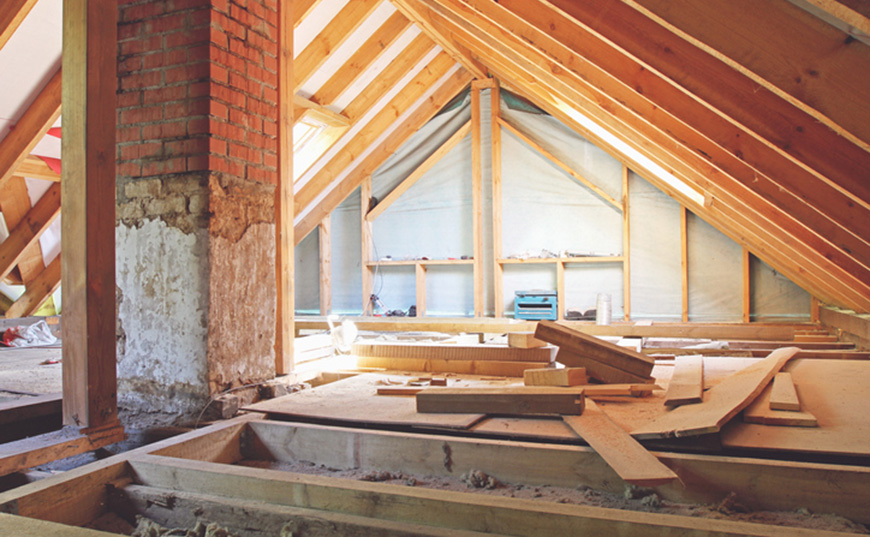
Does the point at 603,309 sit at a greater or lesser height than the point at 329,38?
lesser

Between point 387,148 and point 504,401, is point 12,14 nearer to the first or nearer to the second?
point 504,401

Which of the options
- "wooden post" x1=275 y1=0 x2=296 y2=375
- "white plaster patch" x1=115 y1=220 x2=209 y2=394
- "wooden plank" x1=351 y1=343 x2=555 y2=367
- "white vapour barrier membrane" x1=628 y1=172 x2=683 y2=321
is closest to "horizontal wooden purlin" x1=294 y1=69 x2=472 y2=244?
"white vapour barrier membrane" x1=628 y1=172 x2=683 y2=321

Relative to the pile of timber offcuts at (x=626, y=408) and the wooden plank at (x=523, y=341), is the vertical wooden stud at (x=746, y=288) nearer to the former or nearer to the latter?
the pile of timber offcuts at (x=626, y=408)

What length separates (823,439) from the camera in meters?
1.63

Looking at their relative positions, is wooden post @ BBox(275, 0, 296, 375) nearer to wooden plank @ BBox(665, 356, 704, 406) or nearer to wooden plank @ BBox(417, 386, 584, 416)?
wooden plank @ BBox(417, 386, 584, 416)

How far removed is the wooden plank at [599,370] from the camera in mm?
2496

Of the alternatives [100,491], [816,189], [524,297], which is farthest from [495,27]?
[524,297]

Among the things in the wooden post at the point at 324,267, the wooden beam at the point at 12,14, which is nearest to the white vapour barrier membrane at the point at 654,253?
the wooden post at the point at 324,267

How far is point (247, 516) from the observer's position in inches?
58.1

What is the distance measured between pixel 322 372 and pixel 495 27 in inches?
98.0

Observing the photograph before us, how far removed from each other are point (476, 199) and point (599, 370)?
523 cm

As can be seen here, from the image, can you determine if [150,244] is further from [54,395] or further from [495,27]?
[495,27]

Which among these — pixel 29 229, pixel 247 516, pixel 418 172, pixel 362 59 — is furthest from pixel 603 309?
pixel 29 229

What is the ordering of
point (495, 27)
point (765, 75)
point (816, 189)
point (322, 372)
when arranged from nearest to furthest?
point (765, 75)
point (816, 189)
point (322, 372)
point (495, 27)
